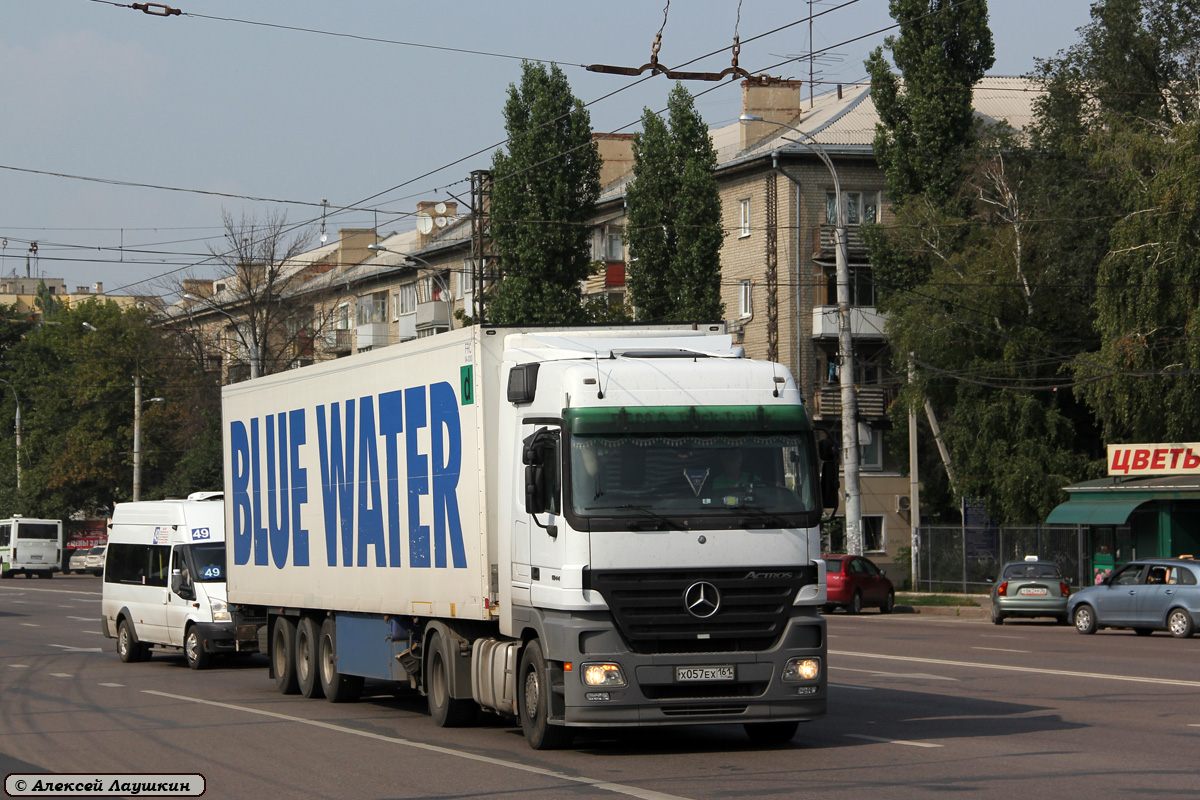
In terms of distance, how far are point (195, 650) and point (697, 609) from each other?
13074 millimetres

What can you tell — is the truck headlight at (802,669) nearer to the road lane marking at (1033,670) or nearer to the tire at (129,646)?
the road lane marking at (1033,670)

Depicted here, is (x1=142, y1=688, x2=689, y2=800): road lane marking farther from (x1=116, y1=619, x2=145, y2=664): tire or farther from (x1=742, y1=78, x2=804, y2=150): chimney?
(x1=742, y1=78, x2=804, y2=150): chimney

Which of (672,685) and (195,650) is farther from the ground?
(672,685)

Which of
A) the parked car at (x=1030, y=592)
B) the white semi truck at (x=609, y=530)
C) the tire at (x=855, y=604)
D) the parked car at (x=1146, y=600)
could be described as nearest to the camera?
the white semi truck at (x=609, y=530)

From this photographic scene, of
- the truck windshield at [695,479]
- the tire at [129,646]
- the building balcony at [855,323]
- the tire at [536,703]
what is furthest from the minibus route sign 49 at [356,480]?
the building balcony at [855,323]

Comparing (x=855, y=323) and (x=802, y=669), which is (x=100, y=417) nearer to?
(x=855, y=323)

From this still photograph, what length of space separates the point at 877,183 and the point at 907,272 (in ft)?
29.9

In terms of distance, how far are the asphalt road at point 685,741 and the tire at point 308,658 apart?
0.23 meters

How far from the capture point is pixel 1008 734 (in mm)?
13086

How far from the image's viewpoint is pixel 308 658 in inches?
705

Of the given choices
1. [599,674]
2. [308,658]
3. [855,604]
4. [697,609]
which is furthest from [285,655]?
[855,604]

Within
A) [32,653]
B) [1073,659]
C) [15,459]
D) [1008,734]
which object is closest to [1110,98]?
[1073,659]

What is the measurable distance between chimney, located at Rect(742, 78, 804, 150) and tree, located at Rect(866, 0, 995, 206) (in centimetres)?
1055

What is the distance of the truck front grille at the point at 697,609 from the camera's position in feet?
38.6
